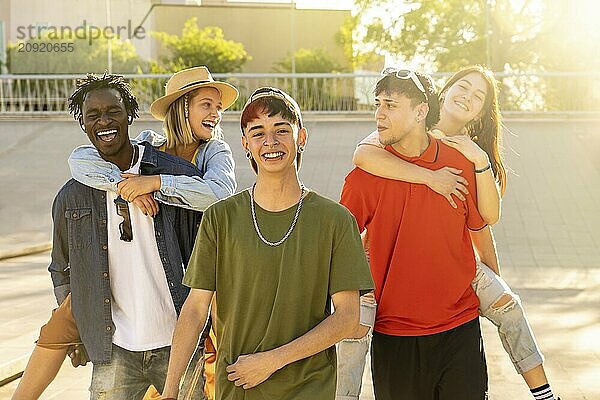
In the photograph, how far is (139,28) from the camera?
3772 centimetres

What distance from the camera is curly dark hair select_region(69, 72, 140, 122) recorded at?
13.3ft

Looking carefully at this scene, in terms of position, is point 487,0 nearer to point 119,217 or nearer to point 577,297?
point 577,297

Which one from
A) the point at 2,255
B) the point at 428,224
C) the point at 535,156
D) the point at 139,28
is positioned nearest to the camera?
the point at 428,224

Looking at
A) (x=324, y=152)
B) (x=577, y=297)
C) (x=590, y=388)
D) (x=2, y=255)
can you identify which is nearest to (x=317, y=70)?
(x=324, y=152)

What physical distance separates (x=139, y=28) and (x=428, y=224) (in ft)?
114

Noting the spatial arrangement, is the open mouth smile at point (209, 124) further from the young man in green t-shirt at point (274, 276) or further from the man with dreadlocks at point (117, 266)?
the young man in green t-shirt at point (274, 276)

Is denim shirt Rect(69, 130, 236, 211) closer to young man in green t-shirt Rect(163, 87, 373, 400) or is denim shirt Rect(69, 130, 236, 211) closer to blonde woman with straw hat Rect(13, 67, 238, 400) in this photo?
blonde woman with straw hat Rect(13, 67, 238, 400)

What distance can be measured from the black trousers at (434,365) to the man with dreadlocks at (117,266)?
30.7 inches

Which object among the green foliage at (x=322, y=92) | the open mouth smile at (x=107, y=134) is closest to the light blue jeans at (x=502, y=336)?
the open mouth smile at (x=107, y=134)

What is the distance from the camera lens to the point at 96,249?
13.1 ft

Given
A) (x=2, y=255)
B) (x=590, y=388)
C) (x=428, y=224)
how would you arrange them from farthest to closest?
1. (x=2, y=255)
2. (x=590, y=388)
3. (x=428, y=224)

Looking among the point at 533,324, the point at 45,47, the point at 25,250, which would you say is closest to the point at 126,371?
the point at 533,324

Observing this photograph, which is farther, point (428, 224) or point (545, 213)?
point (545, 213)

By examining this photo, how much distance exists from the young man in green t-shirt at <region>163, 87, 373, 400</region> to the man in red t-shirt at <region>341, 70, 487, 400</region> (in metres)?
0.82
